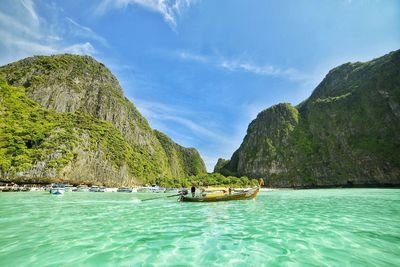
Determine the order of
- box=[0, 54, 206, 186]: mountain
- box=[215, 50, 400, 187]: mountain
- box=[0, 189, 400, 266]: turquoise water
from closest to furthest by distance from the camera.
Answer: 1. box=[0, 189, 400, 266]: turquoise water
2. box=[0, 54, 206, 186]: mountain
3. box=[215, 50, 400, 187]: mountain

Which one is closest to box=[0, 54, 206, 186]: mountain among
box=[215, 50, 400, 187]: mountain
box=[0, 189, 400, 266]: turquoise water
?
box=[215, 50, 400, 187]: mountain

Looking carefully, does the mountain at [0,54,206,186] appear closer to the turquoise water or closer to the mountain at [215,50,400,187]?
the mountain at [215,50,400,187]

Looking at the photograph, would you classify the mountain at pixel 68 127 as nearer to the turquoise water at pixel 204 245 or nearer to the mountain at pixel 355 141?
the mountain at pixel 355 141

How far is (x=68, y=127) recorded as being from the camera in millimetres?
127562

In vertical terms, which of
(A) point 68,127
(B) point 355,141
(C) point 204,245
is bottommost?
(C) point 204,245

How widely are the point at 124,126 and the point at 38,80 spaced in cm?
5636

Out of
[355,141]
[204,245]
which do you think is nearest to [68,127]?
[204,245]

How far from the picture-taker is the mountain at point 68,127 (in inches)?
4149

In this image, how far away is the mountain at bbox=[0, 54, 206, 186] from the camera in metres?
105

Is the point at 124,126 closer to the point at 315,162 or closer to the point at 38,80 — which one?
the point at 38,80

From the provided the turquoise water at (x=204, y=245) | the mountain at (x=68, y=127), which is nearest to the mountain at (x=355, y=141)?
the mountain at (x=68, y=127)

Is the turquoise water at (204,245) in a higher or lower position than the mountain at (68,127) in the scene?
lower

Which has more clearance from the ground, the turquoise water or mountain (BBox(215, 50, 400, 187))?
A: mountain (BBox(215, 50, 400, 187))

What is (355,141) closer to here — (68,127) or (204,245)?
(68,127)
